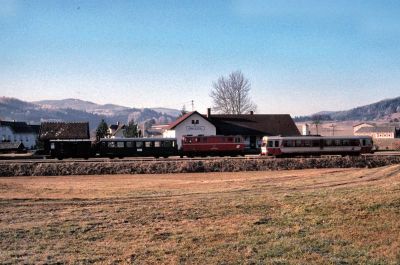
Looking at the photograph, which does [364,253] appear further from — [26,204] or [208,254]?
[26,204]

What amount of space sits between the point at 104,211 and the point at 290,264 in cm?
1040

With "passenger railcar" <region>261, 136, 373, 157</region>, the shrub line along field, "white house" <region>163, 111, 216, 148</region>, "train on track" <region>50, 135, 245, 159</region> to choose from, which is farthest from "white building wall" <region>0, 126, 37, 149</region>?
"passenger railcar" <region>261, 136, 373, 157</region>

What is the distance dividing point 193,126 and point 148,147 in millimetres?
14329

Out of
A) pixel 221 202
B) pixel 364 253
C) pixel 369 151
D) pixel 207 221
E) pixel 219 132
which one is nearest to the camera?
pixel 364 253

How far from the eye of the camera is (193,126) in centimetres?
6372

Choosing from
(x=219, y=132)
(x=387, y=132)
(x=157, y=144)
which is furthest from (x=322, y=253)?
(x=387, y=132)

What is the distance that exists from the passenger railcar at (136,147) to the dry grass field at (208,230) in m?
27.5

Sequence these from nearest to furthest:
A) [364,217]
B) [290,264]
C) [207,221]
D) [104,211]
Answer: [290,264] → [364,217] → [207,221] → [104,211]

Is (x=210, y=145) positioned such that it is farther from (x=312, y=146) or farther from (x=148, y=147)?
(x=312, y=146)

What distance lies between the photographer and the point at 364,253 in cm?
1101

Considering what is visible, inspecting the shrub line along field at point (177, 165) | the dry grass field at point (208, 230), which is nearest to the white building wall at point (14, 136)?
the shrub line along field at point (177, 165)

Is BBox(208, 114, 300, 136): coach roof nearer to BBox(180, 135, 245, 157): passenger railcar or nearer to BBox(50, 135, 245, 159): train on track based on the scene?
BBox(180, 135, 245, 157): passenger railcar

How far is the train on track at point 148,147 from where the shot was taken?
50.2 m

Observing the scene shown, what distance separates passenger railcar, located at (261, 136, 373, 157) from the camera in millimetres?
47844
